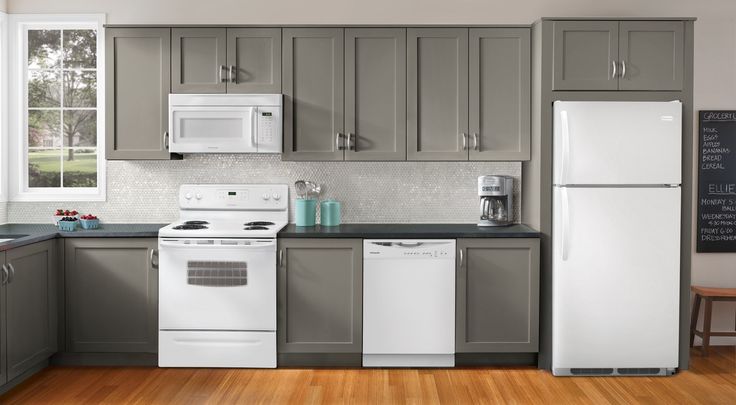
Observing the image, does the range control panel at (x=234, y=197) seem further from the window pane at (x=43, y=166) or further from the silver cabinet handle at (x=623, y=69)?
the silver cabinet handle at (x=623, y=69)

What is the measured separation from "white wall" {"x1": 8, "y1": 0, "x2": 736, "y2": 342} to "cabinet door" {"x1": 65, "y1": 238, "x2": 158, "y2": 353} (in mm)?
1598

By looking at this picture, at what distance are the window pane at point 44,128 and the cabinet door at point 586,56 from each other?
3.33m

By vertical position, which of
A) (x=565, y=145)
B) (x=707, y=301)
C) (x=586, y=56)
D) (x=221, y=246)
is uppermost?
(x=586, y=56)

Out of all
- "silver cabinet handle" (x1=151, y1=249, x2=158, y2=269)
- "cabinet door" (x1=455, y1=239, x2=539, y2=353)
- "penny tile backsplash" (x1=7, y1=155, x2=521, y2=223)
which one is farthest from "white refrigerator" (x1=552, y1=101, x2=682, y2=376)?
"silver cabinet handle" (x1=151, y1=249, x2=158, y2=269)

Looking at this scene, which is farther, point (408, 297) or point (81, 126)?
point (81, 126)

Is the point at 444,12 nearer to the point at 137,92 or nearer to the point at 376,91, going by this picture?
the point at 376,91

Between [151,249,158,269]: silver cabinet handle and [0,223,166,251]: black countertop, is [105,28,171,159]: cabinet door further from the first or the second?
[151,249,158,269]: silver cabinet handle

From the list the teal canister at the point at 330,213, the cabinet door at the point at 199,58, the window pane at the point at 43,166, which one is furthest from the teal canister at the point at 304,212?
the window pane at the point at 43,166

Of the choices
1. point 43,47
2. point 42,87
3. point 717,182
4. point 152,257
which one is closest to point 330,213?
point 152,257

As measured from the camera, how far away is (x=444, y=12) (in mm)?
4484

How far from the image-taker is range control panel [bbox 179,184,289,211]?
175 inches

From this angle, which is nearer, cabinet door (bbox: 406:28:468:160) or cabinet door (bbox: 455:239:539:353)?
cabinet door (bbox: 455:239:539:353)

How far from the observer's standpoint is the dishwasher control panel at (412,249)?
3900mm

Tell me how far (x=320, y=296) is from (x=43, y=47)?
2.61 meters
